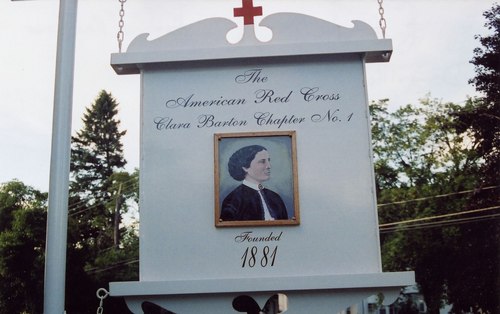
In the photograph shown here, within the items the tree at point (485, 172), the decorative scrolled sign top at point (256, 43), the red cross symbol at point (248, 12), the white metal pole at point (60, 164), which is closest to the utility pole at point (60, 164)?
the white metal pole at point (60, 164)

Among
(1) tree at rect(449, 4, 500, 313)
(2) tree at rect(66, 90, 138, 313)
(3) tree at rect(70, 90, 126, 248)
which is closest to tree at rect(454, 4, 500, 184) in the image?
(1) tree at rect(449, 4, 500, 313)

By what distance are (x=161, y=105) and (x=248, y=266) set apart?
134 centimetres

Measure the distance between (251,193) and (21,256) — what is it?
55.3 ft

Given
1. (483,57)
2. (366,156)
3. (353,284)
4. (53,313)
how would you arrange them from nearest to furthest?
(53,313), (353,284), (366,156), (483,57)

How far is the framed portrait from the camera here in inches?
150

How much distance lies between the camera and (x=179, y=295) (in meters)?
3.66

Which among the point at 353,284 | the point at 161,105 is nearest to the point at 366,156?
the point at 353,284

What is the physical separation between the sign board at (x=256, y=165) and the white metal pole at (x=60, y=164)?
429mm

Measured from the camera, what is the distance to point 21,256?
18469 millimetres

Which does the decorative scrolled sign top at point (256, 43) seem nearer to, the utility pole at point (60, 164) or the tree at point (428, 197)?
the utility pole at point (60, 164)

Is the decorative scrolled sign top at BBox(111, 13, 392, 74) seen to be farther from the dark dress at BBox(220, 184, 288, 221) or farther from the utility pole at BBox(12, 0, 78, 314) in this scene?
the dark dress at BBox(220, 184, 288, 221)

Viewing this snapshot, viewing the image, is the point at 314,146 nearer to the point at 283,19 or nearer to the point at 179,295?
the point at 283,19

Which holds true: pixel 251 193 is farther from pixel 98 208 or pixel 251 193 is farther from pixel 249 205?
pixel 98 208

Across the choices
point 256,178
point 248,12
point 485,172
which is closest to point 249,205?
point 256,178
